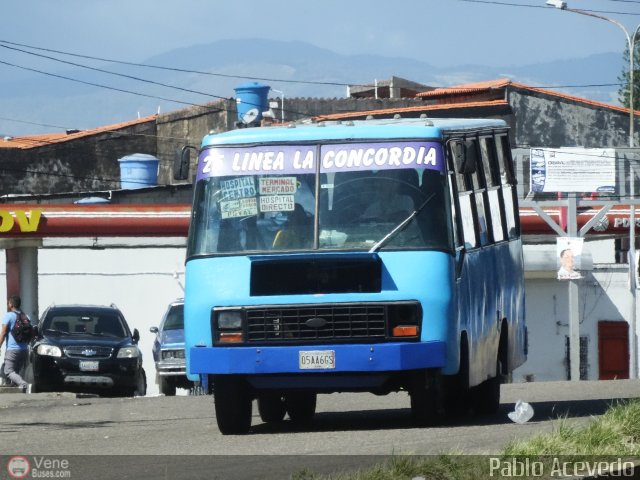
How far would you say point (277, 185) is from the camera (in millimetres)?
15516

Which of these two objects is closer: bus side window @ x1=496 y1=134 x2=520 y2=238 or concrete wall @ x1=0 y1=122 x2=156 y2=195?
bus side window @ x1=496 y1=134 x2=520 y2=238

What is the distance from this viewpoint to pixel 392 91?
261ft

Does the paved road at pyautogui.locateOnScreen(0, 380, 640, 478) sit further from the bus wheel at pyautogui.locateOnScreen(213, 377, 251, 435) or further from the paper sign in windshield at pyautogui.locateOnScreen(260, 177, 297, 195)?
the paper sign in windshield at pyautogui.locateOnScreen(260, 177, 297, 195)

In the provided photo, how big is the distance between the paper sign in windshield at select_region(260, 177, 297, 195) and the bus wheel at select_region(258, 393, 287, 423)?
2.71 meters

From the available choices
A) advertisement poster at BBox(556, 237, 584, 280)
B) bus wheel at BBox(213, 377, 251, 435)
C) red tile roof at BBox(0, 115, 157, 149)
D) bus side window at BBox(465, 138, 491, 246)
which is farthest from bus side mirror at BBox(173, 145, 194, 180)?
red tile roof at BBox(0, 115, 157, 149)

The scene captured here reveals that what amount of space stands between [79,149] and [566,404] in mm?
51742

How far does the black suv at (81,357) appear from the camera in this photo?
92.8ft

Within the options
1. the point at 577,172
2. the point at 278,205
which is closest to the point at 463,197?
the point at 278,205

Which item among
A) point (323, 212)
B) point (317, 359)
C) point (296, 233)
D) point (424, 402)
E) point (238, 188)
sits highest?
point (238, 188)

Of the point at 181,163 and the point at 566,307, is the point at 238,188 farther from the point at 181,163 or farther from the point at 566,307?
the point at 566,307

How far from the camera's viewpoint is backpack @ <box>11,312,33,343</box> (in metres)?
28.0

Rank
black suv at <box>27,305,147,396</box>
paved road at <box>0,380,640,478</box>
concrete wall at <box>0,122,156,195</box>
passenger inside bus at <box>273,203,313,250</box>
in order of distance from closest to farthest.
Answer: paved road at <box>0,380,640,478</box> → passenger inside bus at <box>273,203,313,250</box> → black suv at <box>27,305,147,396</box> → concrete wall at <box>0,122,156,195</box>

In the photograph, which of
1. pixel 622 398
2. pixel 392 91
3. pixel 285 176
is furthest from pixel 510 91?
pixel 285 176

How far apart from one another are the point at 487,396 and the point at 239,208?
13.0 feet
